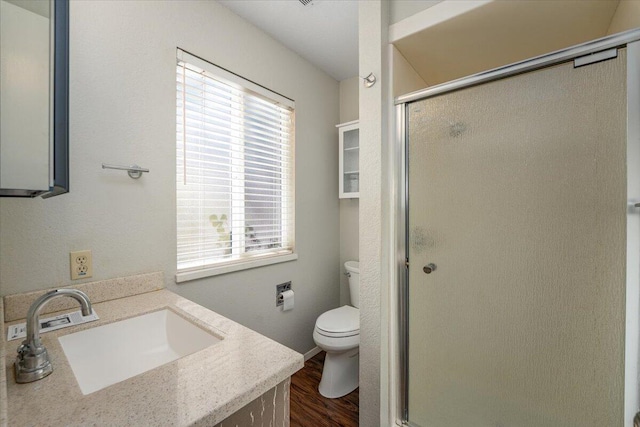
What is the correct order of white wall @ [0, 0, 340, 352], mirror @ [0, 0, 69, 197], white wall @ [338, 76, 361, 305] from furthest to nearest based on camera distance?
white wall @ [338, 76, 361, 305] → white wall @ [0, 0, 340, 352] → mirror @ [0, 0, 69, 197]

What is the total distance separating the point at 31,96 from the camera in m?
0.51

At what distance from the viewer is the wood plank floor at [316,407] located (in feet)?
5.14

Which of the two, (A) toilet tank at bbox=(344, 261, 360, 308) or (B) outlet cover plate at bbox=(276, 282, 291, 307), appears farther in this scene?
(A) toilet tank at bbox=(344, 261, 360, 308)

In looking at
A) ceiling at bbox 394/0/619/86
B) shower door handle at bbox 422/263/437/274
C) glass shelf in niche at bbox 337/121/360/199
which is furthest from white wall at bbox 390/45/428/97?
shower door handle at bbox 422/263/437/274

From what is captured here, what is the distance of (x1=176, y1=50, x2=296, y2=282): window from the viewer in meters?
1.53

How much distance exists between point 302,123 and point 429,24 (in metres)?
1.15

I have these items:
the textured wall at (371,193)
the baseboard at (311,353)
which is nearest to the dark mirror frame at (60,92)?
the textured wall at (371,193)

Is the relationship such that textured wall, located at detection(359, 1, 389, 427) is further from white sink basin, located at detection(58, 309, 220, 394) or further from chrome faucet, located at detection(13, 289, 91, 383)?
chrome faucet, located at detection(13, 289, 91, 383)

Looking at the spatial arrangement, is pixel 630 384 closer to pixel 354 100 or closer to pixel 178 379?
pixel 178 379

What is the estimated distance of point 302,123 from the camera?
220 centimetres

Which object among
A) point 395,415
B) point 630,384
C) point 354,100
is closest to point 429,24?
point 354,100

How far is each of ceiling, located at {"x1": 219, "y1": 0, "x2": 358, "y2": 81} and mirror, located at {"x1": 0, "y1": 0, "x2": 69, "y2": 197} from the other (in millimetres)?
1353

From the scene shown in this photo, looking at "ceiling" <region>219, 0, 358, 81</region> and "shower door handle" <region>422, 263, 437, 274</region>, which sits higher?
"ceiling" <region>219, 0, 358, 81</region>

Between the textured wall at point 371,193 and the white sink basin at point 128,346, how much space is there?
31.5 inches
